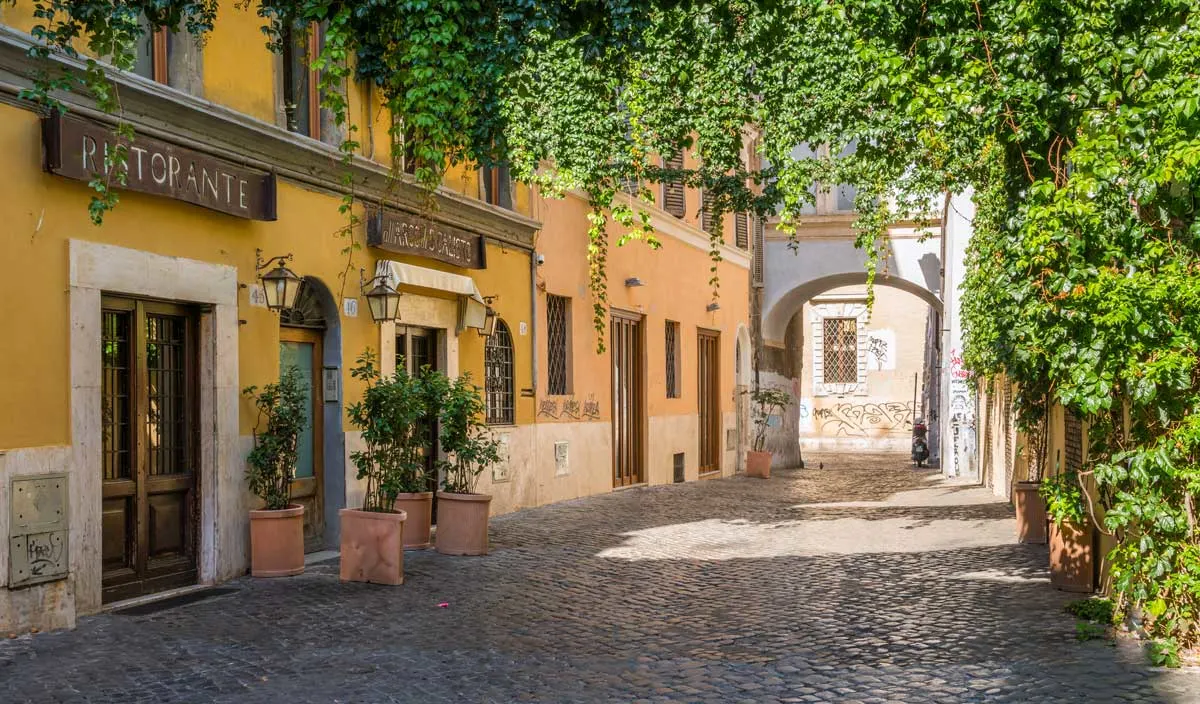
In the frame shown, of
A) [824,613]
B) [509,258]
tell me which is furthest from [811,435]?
[824,613]

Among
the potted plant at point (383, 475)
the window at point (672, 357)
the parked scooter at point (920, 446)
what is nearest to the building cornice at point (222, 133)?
the potted plant at point (383, 475)

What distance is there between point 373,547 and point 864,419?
1255 inches

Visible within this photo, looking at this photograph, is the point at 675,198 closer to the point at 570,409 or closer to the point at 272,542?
the point at 570,409

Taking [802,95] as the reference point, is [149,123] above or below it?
below

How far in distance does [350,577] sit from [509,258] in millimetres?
6532

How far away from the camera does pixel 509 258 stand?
51.6 ft

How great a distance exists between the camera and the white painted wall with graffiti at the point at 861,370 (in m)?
39.4

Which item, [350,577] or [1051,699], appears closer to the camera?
[1051,699]

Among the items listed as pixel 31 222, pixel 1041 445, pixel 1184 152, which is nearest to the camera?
pixel 1184 152

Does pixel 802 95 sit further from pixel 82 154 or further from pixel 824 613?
pixel 82 154

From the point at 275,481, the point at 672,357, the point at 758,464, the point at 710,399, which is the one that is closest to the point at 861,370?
the point at 758,464

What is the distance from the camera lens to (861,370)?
1577 inches

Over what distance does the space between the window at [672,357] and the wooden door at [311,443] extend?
10834 mm

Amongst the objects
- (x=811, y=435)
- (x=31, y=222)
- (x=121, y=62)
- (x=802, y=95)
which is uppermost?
(x=802, y=95)
